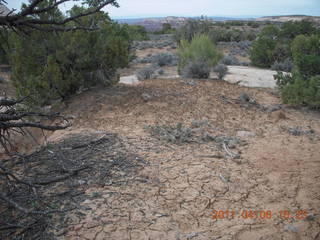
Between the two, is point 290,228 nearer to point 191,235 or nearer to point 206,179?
point 191,235

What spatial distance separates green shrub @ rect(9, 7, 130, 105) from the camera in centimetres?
657

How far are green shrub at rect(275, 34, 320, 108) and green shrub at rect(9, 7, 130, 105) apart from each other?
435 centimetres

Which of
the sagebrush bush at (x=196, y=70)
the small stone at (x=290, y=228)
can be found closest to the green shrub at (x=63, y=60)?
the sagebrush bush at (x=196, y=70)

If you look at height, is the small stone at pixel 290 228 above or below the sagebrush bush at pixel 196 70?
below

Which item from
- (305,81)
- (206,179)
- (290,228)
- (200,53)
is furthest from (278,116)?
(200,53)

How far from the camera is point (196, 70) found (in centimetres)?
935

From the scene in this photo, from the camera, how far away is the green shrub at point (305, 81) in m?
6.56

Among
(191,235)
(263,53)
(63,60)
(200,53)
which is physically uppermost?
(63,60)

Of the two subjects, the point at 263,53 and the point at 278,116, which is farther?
the point at 263,53

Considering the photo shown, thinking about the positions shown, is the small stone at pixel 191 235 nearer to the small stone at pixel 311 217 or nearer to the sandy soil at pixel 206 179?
the sandy soil at pixel 206 179

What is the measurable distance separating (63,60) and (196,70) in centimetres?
436

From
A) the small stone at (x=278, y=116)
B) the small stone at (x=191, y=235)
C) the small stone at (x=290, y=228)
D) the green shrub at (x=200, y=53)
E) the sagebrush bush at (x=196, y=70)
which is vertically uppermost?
the green shrub at (x=200, y=53)
